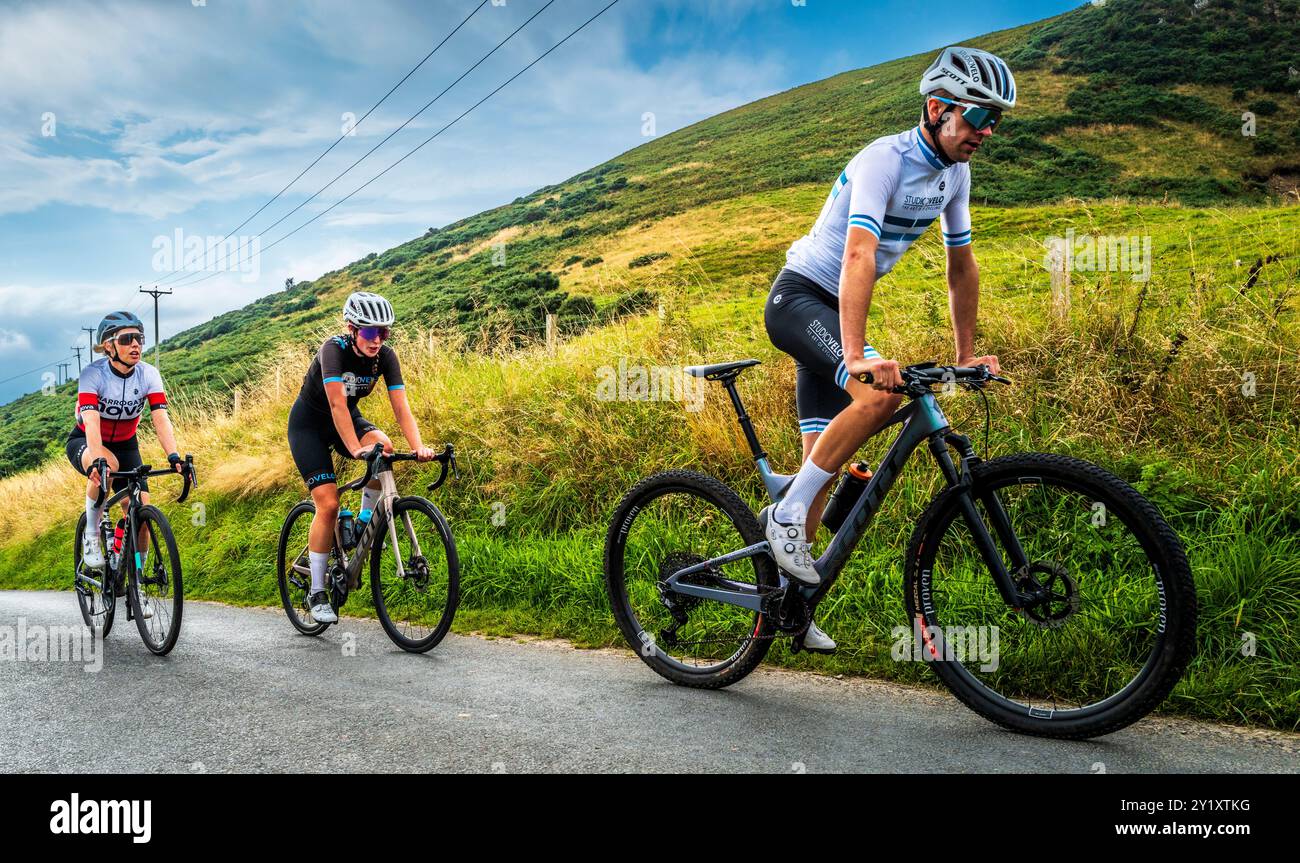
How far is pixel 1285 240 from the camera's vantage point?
26.9 feet

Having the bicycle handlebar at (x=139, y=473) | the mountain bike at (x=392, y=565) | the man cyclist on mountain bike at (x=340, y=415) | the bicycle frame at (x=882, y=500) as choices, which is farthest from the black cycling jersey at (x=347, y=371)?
the bicycle frame at (x=882, y=500)

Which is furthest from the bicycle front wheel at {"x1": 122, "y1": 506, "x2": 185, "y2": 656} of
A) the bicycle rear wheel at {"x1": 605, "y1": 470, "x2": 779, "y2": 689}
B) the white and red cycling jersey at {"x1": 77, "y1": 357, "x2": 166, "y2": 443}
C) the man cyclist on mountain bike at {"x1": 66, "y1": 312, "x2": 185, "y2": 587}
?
the bicycle rear wheel at {"x1": 605, "y1": 470, "x2": 779, "y2": 689}

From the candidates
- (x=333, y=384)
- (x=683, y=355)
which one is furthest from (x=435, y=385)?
(x=333, y=384)

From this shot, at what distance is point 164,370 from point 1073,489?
56.8m

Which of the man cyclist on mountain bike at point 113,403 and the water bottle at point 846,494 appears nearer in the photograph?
the water bottle at point 846,494

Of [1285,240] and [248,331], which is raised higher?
[248,331]

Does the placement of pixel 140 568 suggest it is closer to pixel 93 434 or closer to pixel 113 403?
pixel 93 434

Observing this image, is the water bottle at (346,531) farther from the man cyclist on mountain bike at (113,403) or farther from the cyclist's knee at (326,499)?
the man cyclist on mountain bike at (113,403)

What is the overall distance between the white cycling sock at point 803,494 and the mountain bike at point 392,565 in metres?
2.49

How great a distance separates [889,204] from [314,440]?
471 centimetres

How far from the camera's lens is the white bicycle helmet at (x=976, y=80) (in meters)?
3.64
